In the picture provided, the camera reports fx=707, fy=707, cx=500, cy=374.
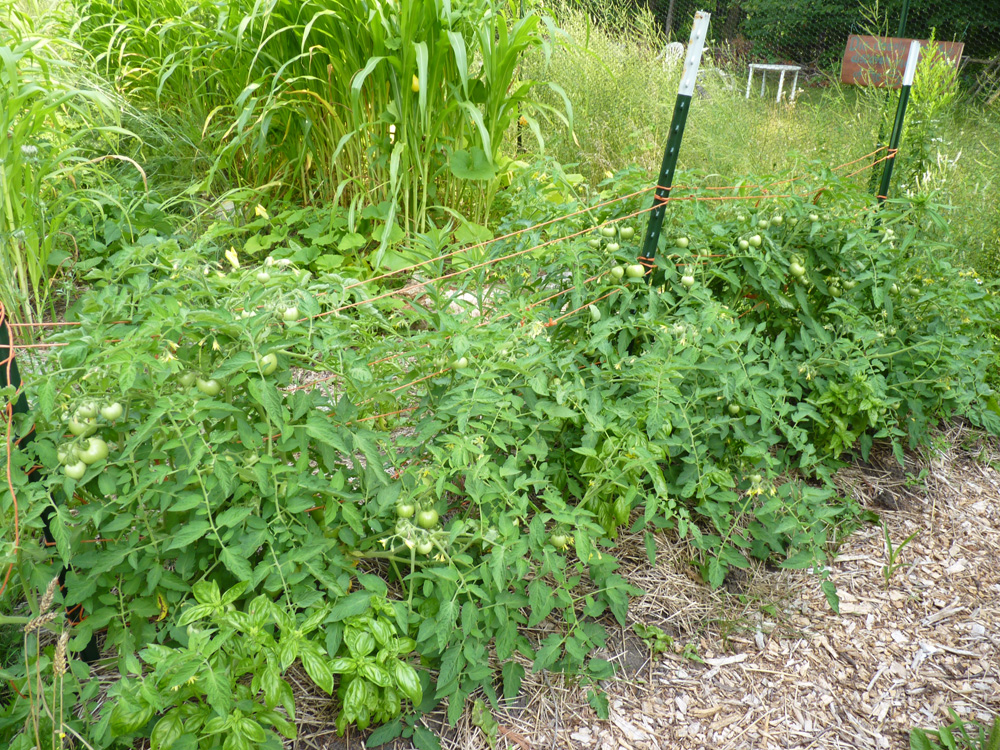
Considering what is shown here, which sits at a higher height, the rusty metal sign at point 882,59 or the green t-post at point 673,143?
the rusty metal sign at point 882,59

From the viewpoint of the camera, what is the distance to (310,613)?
125 cm

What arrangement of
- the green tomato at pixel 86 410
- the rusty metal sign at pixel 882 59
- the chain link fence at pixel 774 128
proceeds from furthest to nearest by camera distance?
the rusty metal sign at pixel 882 59 < the chain link fence at pixel 774 128 < the green tomato at pixel 86 410

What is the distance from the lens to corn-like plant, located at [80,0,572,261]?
8.46 ft

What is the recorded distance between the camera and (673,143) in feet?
6.08

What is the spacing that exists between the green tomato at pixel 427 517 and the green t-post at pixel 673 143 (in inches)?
37.0

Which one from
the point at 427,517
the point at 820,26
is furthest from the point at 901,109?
the point at 820,26

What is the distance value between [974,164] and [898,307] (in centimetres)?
214

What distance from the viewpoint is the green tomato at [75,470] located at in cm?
114

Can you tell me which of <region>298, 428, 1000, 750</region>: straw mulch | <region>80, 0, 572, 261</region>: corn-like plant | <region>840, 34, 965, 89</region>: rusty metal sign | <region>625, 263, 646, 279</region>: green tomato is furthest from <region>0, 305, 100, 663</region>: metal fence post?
<region>840, 34, 965, 89</region>: rusty metal sign

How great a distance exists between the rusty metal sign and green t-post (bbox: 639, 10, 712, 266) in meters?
2.50

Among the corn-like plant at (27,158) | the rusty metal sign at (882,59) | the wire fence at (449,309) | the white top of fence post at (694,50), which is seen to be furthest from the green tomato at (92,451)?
the rusty metal sign at (882,59)

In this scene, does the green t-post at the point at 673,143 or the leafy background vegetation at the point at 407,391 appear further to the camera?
the green t-post at the point at 673,143

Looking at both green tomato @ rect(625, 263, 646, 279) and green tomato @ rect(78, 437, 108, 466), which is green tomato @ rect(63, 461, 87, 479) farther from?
green tomato @ rect(625, 263, 646, 279)

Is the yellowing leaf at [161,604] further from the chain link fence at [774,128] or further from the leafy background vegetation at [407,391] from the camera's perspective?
the chain link fence at [774,128]
